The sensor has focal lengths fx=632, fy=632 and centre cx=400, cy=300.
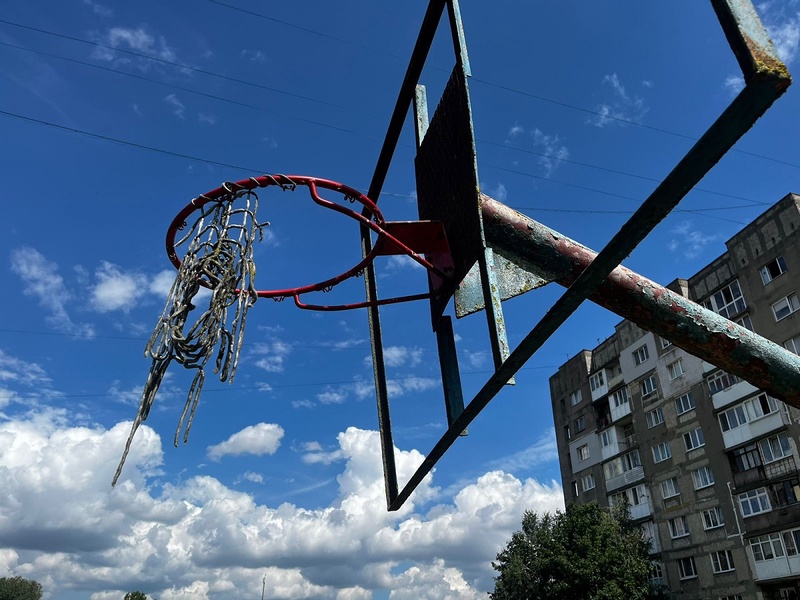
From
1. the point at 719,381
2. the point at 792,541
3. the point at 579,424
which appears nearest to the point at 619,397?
the point at 579,424

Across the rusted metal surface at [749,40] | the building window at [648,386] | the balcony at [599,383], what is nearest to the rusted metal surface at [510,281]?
the rusted metal surface at [749,40]

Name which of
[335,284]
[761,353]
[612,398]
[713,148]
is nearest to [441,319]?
[335,284]

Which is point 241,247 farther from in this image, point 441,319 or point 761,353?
point 761,353

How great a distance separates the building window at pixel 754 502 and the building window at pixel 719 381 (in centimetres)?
474

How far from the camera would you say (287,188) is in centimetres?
402

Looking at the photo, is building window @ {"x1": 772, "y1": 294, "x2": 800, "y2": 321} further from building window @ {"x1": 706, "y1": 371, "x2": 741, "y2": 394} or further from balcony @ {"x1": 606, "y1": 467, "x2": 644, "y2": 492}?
balcony @ {"x1": 606, "y1": 467, "x2": 644, "y2": 492}

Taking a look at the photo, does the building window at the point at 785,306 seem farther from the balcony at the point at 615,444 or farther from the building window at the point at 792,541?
the balcony at the point at 615,444

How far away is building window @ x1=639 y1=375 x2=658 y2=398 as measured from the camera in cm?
3441

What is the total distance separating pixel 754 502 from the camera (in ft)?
88.1

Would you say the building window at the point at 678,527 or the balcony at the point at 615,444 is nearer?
the building window at the point at 678,527

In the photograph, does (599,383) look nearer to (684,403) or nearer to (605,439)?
(605,439)

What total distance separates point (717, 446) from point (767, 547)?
15.6 feet

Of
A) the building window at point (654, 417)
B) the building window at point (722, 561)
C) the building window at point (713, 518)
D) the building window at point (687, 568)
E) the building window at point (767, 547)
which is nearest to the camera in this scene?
the building window at point (767, 547)

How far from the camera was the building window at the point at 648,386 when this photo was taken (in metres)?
34.4
